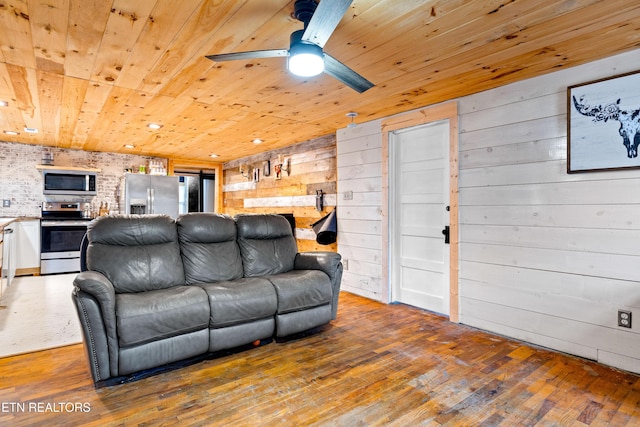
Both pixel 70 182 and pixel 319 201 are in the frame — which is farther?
pixel 70 182

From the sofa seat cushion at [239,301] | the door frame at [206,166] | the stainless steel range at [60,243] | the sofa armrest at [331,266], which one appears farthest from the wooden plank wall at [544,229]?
the stainless steel range at [60,243]

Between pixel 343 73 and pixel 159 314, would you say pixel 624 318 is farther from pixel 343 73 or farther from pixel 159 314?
pixel 159 314

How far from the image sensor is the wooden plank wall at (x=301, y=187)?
5.04 metres

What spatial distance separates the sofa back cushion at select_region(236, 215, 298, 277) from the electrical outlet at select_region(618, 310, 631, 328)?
106 inches

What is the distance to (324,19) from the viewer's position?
1.57 metres

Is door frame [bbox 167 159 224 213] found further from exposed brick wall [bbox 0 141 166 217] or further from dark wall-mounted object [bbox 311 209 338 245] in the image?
dark wall-mounted object [bbox 311 209 338 245]

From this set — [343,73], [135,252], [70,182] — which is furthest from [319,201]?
[70,182]

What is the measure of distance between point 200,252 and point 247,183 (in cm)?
387

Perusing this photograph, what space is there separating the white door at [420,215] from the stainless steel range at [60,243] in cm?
504

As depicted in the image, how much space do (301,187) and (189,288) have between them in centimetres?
305

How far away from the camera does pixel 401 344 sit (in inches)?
115

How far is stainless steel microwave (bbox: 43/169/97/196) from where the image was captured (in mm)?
5871

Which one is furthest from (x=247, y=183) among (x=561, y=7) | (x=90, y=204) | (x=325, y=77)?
(x=561, y=7)

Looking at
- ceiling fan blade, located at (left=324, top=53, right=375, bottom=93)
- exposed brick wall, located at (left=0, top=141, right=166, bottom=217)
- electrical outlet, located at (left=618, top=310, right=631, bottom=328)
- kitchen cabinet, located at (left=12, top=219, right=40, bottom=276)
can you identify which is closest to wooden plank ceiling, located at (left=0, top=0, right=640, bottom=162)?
ceiling fan blade, located at (left=324, top=53, right=375, bottom=93)
